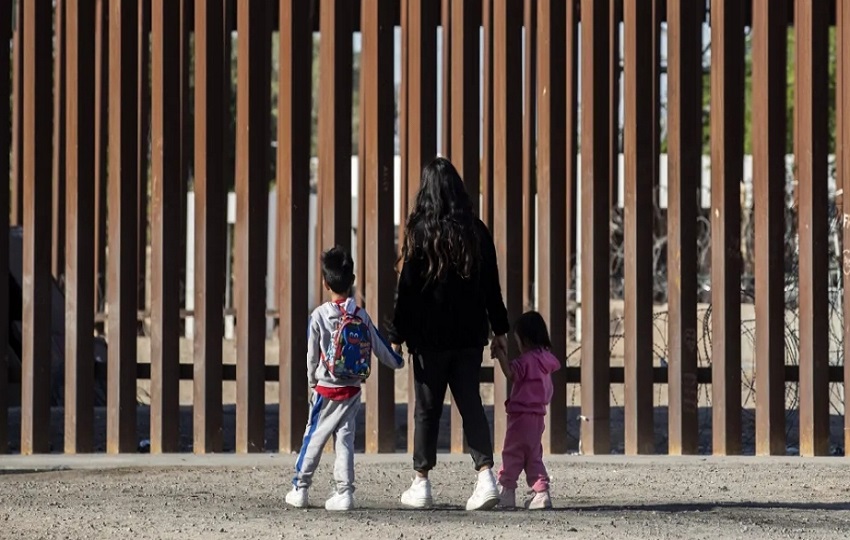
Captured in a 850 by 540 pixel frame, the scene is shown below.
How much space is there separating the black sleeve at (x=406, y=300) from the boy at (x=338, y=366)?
9 cm

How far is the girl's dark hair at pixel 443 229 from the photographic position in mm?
5812

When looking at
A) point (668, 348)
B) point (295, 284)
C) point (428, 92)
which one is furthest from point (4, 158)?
point (668, 348)

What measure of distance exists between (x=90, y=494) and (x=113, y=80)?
8.08 feet

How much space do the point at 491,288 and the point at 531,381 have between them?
16.8 inches

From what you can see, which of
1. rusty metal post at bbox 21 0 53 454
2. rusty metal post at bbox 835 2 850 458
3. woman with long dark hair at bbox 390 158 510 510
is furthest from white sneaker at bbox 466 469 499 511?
rusty metal post at bbox 21 0 53 454

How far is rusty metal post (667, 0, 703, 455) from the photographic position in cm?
790

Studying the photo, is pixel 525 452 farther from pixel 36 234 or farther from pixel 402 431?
pixel 402 431

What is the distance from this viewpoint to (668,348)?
7.96 metres

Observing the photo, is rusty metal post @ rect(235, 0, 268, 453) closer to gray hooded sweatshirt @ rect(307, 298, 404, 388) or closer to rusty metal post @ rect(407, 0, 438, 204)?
rusty metal post @ rect(407, 0, 438, 204)

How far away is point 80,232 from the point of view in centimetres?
796

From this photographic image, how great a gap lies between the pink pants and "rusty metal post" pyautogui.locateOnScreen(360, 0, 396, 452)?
1.83 meters

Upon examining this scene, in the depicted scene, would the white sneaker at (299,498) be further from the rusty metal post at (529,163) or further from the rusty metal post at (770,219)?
the rusty metal post at (529,163)

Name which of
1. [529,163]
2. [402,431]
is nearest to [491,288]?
[402,431]

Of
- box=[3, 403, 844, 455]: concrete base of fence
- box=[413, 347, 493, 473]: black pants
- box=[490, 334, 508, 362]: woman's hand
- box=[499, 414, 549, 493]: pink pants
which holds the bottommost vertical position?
box=[3, 403, 844, 455]: concrete base of fence
